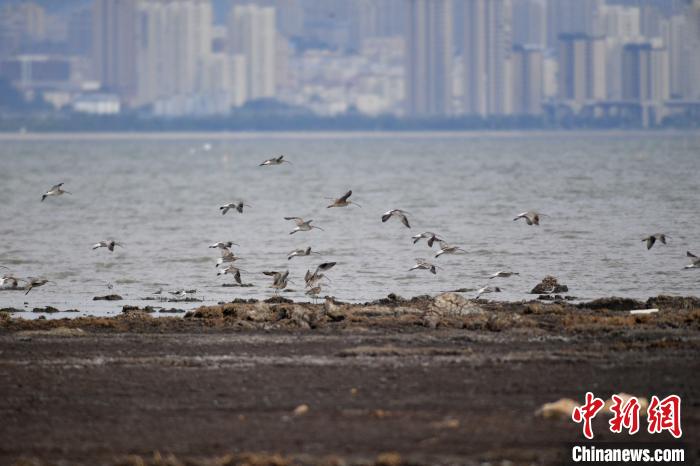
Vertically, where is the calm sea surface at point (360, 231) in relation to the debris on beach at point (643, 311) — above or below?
below

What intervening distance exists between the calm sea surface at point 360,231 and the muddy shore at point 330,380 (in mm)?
4326

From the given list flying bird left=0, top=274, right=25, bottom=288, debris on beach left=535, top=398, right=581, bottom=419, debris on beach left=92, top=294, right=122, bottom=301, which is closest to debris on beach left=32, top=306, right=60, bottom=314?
flying bird left=0, top=274, right=25, bottom=288

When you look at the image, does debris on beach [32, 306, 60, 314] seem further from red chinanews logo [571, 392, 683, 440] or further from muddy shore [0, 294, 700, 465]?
red chinanews logo [571, 392, 683, 440]

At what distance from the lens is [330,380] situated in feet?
55.7

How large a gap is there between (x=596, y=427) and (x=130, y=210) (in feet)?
164

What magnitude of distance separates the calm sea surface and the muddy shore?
14.2ft

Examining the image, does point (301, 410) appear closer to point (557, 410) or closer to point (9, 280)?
point (557, 410)

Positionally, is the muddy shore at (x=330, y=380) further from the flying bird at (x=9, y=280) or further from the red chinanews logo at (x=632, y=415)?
the flying bird at (x=9, y=280)

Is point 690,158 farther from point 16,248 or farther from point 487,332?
point 487,332

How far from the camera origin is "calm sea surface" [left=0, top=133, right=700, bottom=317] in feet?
96.8

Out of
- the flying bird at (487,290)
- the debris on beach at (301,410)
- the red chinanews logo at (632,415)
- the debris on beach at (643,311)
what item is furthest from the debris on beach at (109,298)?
the red chinanews logo at (632,415)

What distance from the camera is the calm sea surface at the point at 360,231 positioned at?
29.5 metres

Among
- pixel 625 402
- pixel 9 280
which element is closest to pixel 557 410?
pixel 625 402

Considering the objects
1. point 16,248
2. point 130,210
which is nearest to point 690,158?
point 130,210
